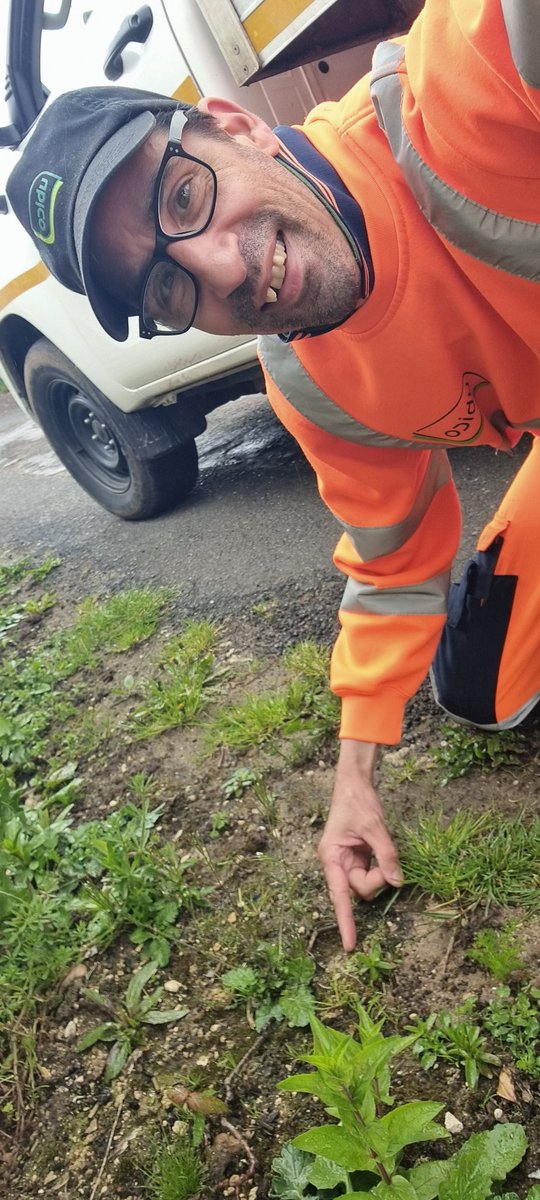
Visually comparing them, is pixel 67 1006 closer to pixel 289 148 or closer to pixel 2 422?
pixel 289 148

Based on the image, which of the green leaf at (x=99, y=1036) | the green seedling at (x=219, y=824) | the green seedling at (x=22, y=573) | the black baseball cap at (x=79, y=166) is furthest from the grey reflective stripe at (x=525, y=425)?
the green seedling at (x=22, y=573)

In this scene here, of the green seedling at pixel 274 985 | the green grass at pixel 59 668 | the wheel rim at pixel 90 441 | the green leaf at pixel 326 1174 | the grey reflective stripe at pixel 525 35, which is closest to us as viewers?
the grey reflective stripe at pixel 525 35

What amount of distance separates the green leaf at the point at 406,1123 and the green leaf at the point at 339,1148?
4 centimetres

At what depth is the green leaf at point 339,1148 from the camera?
1181 millimetres

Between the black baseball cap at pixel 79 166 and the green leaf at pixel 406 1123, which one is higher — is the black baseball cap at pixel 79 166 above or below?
above

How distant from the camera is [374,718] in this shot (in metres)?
1.71

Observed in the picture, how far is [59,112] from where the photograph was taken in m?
1.53

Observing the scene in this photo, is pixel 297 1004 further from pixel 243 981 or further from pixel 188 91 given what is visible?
pixel 188 91

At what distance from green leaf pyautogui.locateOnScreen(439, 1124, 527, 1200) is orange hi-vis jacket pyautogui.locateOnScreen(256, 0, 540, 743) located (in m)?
0.69

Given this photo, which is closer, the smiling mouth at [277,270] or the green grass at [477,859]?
the smiling mouth at [277,270]

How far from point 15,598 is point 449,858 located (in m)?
2.68

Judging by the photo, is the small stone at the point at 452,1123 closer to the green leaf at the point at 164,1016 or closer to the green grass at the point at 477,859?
the green grass at the point at 477,859

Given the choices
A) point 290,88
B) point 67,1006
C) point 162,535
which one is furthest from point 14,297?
point 67,1006

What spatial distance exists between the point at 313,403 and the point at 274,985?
1148 mm
